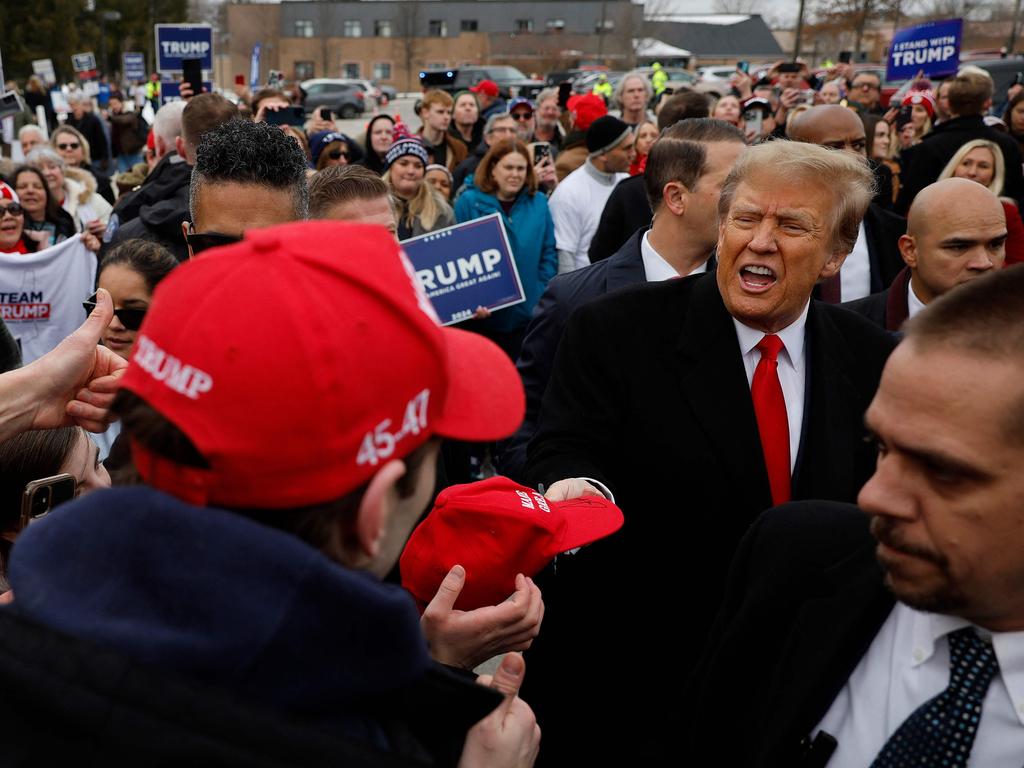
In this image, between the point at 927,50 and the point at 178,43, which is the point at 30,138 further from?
the point at 927,50

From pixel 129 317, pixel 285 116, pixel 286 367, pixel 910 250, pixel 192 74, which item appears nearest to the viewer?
pixel 286 367

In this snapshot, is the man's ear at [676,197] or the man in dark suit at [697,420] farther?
the man's ear at [676,197]

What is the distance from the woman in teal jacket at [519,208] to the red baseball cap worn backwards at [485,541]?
4.46m

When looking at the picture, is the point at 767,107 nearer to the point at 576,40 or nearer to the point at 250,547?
the point at 250,547

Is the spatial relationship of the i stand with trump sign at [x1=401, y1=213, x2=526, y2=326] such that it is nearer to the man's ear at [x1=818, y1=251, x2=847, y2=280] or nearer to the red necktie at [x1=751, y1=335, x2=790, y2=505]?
the man's ear at [x1=818, y1=251, x2=847, y2=280]

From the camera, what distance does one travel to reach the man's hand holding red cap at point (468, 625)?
1.99 meters

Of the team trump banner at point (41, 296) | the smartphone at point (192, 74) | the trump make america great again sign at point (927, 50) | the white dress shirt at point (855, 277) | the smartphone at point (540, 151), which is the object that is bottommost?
the team trump banner at point (41, 296)

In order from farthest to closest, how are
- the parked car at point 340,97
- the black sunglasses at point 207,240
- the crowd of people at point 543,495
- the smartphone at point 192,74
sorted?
the parked car at point 340,97 < the smartphone at point 192,74 < the black sunglasses at point 207,240 < the crowd of people at point 543,495

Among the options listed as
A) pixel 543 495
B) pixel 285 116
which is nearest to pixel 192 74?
pixel 285 116

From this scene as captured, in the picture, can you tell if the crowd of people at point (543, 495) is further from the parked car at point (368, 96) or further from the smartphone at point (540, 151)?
the parked car at point (368, 96)

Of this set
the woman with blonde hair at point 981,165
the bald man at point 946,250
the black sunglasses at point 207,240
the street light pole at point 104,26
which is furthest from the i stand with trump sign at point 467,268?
the street light pole at point 104,26

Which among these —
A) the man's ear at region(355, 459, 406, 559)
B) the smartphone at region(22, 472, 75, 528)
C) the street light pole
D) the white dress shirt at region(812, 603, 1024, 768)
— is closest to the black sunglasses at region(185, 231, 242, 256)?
the smartphone at region(22, 472, 75, 528)

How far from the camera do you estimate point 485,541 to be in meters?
2.13

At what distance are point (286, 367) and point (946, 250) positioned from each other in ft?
12.3
